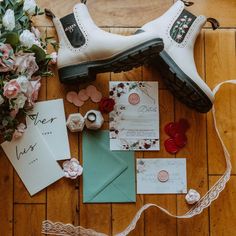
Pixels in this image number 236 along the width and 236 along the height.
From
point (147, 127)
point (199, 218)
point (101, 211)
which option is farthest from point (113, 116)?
point (199, 218)

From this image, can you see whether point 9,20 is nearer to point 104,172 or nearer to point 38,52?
point 38,52

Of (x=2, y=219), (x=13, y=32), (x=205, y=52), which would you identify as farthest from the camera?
(x=205, y=52)

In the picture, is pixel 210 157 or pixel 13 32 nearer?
pixel 13 32

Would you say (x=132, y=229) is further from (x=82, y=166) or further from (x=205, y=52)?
(x=205, y=52)

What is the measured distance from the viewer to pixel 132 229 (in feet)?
4.22

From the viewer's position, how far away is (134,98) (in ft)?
4.39

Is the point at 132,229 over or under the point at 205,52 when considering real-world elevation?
under

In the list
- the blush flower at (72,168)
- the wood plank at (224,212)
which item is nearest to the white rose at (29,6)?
the blush flower at (72,168)

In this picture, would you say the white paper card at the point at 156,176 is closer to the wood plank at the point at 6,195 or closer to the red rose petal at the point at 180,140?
the red rose petal at the point at 180,140

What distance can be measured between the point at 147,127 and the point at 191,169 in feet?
0.60

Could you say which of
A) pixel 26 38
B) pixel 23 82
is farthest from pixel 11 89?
pixel 26 38

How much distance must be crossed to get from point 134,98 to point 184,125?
6.8 inches

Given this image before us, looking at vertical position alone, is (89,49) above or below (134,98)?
above

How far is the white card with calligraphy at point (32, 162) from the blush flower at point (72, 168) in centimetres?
2
